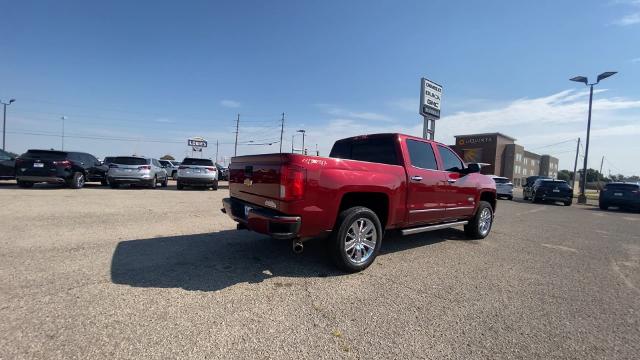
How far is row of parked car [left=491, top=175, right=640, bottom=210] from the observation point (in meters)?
14.6

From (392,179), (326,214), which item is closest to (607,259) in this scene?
(392,179)

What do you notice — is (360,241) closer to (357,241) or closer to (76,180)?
(357,241)

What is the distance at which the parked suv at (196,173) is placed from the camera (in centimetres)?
1512

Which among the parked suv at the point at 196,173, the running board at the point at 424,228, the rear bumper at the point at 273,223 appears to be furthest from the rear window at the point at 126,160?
the running board at the point at 424,228

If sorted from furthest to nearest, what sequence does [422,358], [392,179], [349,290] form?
[392,179] < [349,290] < [422,358]

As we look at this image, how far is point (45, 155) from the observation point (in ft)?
40.2

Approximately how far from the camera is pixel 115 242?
16.6 ft

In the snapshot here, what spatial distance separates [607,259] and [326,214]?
5.04m

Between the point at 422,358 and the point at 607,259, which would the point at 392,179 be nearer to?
the point at 422,358

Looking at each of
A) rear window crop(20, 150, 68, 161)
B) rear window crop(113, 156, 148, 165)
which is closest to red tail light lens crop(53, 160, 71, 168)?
rear window crop(20, 150, 68, 161)

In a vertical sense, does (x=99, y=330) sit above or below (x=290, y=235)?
below

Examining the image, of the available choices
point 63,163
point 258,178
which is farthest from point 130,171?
point 258,178

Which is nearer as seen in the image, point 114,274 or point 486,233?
point 114,274

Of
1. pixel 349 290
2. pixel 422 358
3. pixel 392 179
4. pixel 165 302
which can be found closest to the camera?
pixel 422 358
